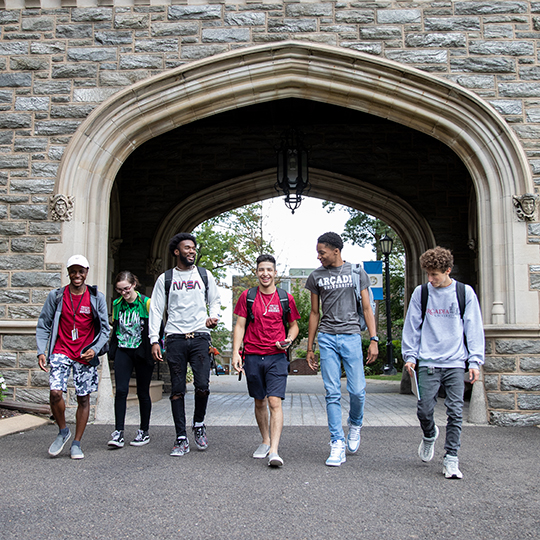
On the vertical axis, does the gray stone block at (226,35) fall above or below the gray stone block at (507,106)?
above

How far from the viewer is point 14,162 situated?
7.11 meters

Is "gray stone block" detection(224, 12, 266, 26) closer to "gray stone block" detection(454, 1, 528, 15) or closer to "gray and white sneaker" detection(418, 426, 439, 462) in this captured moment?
"gray stone block" detection(454, 1, 528, 15)

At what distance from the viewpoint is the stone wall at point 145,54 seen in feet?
22.9

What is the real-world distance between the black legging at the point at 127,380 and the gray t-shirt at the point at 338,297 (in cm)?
157

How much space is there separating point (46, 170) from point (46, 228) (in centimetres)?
67

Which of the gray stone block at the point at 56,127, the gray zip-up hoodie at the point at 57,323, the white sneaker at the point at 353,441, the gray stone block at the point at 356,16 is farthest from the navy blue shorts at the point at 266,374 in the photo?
the gray stone block at the point at 356,16

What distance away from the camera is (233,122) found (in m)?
10.8

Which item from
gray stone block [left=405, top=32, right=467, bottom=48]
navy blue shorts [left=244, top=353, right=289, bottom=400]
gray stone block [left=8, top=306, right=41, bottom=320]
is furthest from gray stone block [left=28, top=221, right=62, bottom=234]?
gray stone block [left=405, top=32, right=467, bottom=48]

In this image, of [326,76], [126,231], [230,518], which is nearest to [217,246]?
[126,231]

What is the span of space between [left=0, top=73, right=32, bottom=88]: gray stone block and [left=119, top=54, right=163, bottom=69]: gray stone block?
1.09m

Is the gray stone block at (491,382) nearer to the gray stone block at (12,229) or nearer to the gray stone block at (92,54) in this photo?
the gray stone block at (12,229)

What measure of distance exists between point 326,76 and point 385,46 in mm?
752

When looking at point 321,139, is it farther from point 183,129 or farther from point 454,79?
point 454,79

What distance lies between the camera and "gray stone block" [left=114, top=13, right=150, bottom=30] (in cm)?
736
